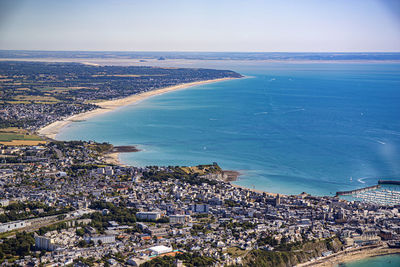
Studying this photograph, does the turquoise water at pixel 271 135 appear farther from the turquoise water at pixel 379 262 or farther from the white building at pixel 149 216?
the white building at pixel 149 216

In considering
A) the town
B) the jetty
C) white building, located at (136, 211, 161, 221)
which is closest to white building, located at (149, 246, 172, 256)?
white building, located at (136, 211, 161, 221)

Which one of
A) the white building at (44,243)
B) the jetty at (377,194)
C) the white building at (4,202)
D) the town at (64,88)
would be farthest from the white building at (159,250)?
the town at (64,88)

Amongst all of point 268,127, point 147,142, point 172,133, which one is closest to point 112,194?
point 147,142

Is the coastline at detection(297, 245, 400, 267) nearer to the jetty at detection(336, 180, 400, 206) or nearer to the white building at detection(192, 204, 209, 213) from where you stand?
the jetty at detection(336, 180, 400, 206)

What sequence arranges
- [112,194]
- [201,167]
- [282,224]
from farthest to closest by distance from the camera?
[201,167]
[112,194]
[282,224]

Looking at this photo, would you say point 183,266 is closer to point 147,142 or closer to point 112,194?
point 112,194

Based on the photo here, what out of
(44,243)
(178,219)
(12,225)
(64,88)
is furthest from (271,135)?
(64,88)

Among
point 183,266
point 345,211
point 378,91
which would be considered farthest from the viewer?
point 378,91
